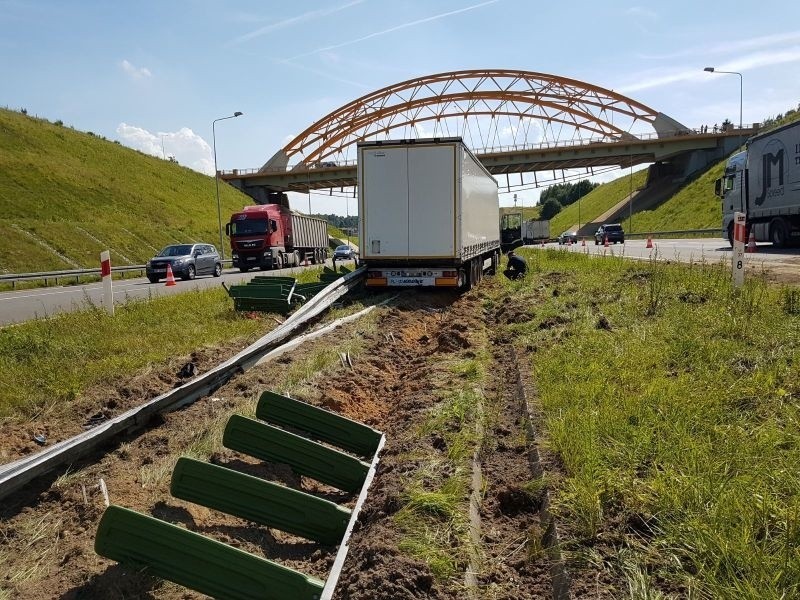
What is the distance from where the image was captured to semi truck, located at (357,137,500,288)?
1321cm

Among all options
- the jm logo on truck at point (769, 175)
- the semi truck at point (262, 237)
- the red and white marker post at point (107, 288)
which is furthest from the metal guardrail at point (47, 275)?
the jm logo on truck at point (769, 175)

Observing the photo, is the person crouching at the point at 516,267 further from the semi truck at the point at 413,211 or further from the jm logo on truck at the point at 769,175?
the jm logo on truck at the point at 769,175

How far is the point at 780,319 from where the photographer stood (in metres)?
6.84

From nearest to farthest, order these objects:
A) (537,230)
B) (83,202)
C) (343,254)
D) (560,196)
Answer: (83,202) < (343,254) < (537,230) < (560,196)

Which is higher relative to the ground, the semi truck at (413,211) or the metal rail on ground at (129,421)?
the semi truck at (413,211)

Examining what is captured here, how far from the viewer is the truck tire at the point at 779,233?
868 inches

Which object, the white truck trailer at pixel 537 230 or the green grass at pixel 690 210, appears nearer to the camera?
the green grass at pixel 690 210

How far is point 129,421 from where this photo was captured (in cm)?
465

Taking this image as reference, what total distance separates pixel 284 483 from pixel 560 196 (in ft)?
467

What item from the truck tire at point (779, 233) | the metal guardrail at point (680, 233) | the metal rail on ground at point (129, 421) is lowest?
the metal rail on ground at point (129, 421)

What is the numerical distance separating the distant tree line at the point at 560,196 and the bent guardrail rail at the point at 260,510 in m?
124

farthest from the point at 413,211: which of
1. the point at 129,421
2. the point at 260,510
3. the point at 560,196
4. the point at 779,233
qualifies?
the point at 560,196

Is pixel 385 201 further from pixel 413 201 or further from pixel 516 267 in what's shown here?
pixel 516 267

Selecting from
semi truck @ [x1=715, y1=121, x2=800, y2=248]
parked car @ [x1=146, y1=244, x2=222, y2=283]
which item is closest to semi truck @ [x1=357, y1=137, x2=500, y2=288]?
semi truck @ [x1=715, y1=121, x2=800, y2=248]
